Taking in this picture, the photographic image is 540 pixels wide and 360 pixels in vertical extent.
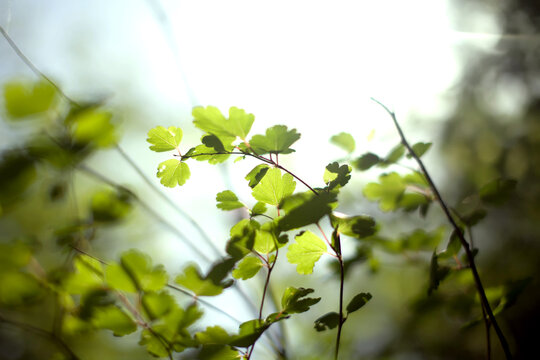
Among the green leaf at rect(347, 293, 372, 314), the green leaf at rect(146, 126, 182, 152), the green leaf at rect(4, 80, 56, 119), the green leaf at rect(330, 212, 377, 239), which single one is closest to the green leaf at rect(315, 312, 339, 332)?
the green leaf at rect(347, 293, 372, 314)

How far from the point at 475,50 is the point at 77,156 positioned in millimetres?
1795

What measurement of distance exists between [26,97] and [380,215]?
4.69ft

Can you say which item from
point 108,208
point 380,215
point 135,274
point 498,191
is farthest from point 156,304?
point 380,215

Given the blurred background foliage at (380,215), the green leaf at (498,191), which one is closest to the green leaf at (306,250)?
the blurred background foliage at (380,215)

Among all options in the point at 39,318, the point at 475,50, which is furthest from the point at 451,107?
the point at 39,318

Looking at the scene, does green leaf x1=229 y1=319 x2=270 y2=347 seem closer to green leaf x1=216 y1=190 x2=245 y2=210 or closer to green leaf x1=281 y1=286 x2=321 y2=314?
green leaf x1=281 y1=286 x2=321 y2=314

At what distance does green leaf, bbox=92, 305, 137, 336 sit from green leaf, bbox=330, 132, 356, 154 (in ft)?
1.59

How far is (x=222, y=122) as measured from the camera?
440 millimetres

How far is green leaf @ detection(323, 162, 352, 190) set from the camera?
16.5 inches

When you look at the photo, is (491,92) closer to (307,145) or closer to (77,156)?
(307,145)

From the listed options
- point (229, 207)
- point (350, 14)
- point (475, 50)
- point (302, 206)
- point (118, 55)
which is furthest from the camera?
point (118, 55)

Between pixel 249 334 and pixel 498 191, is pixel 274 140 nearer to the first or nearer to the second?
pixel 249 334

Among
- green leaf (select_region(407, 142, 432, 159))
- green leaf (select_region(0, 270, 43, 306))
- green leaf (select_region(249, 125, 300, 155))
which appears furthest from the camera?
green leaf (select_region(407, 142, 432, 159))

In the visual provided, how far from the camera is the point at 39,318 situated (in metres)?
1.77
